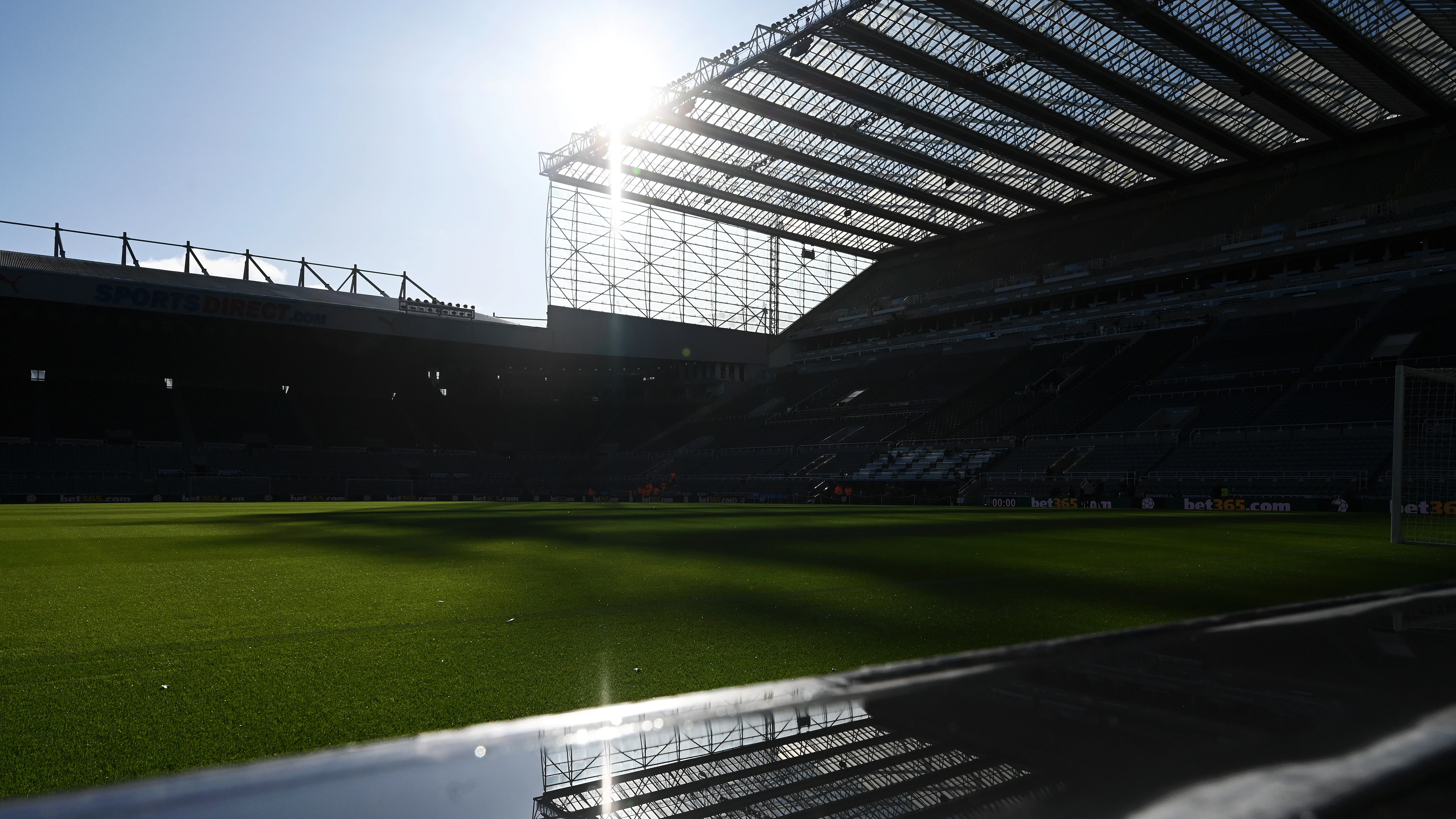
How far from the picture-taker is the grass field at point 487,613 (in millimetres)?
3895

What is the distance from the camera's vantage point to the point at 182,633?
230 inches

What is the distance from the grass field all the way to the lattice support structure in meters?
43.4

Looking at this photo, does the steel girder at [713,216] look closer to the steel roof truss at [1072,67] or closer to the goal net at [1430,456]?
the steel roof truss at [1072,67]

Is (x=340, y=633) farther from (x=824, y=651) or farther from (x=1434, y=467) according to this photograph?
(x=1434, y=467)

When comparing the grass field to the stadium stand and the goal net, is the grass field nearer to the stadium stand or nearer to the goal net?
the goal net

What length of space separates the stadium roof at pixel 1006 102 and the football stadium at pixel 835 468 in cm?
30

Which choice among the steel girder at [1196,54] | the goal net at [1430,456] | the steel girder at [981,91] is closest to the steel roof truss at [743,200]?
the steel girder at [981,91]

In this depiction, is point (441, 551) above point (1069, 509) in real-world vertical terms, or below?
above

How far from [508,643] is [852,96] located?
3808cm

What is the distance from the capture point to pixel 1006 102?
39.1 m

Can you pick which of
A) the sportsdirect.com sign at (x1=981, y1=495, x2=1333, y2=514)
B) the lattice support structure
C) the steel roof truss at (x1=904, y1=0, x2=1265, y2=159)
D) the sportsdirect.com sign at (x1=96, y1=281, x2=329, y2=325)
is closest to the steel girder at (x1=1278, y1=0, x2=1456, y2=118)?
the steel roof truss at (x1=904, y1=0, x2=1265, y2=159)

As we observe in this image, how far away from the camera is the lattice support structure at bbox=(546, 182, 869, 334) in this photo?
57.5 m

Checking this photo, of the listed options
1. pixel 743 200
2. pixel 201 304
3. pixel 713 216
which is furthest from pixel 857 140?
pixel 201 304

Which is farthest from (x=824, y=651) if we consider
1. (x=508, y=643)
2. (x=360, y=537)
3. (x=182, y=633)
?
(x=360, y=537)
